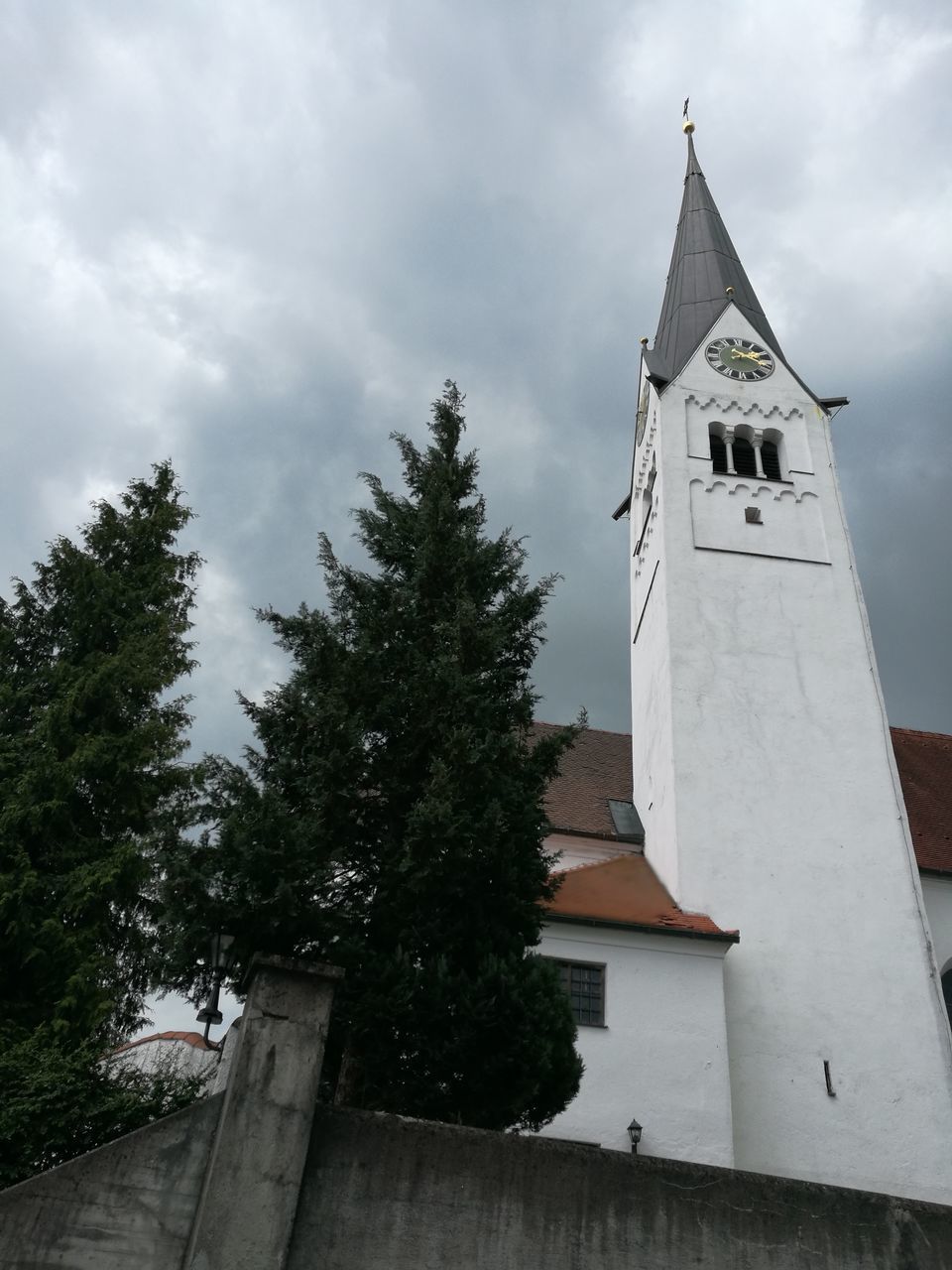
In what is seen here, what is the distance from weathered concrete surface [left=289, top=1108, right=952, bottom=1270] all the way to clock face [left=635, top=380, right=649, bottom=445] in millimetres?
22110

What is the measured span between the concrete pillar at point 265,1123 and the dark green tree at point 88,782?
194 centimetres

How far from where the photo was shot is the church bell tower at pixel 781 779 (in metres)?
14.2

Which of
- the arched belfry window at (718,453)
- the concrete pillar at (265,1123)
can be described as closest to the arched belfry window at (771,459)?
the arched belfry window at (718,453)

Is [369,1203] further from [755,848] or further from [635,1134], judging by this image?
[755,848]

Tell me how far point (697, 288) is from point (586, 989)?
21.8 meters

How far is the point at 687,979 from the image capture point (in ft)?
47.3

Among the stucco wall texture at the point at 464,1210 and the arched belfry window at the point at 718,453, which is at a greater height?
the arched belfry window at the point at 718,453

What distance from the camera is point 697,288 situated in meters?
29.2

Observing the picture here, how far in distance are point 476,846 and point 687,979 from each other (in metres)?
7.88

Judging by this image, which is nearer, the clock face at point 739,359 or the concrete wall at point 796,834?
the concrete wall at point 796,834

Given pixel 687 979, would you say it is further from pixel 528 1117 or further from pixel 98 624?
pixel 98 624

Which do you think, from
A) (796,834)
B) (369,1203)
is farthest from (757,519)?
(369,1203)

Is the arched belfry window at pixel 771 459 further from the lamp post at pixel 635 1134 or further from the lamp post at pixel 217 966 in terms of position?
the lamp post at pixel 217 966

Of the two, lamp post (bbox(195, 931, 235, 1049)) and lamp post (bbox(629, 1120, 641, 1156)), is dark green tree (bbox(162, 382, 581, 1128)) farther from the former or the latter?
lamp post (bbox(629, 1120, 641, 1156))
